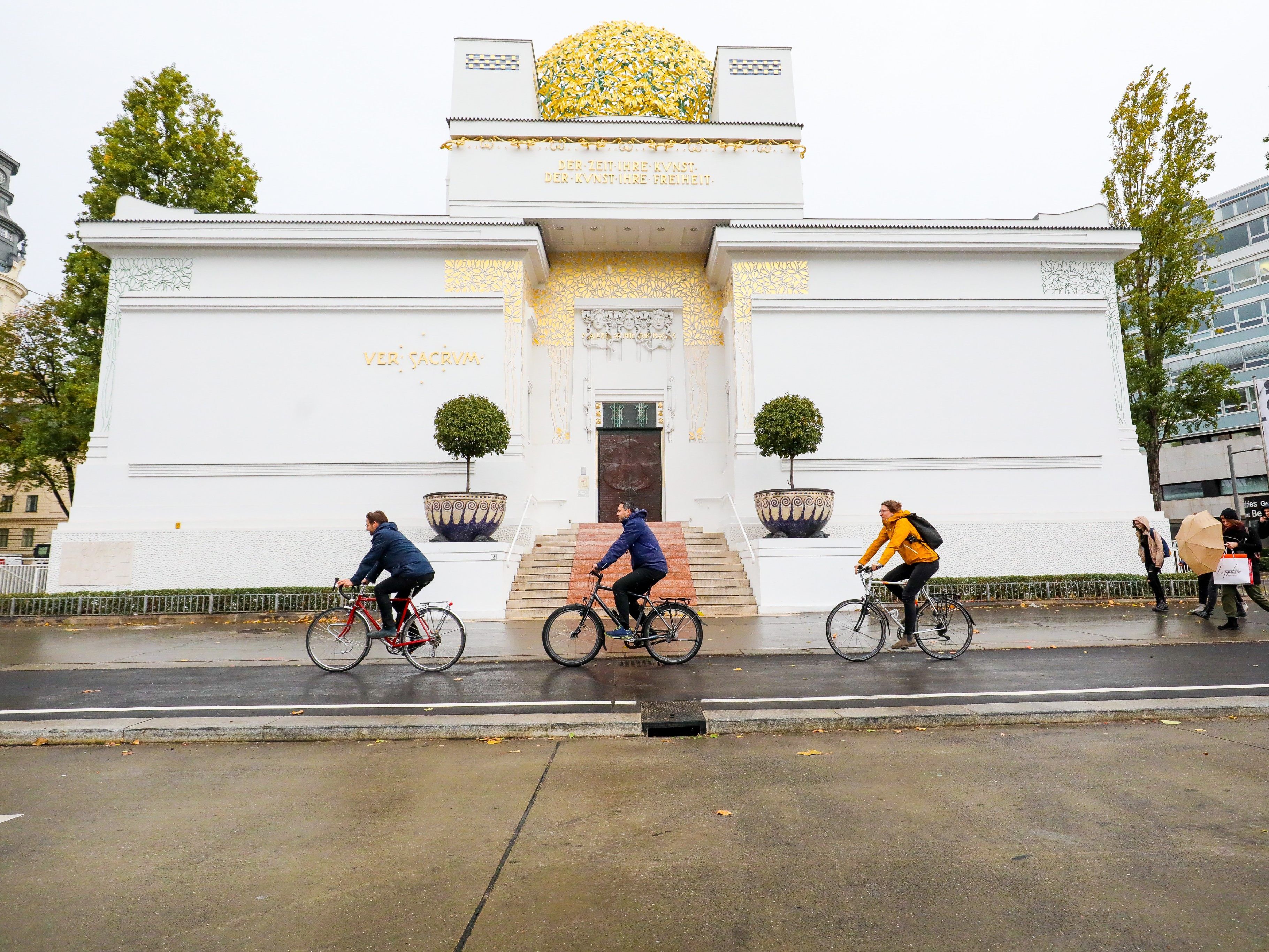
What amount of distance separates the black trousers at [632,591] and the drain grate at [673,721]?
2261 mm

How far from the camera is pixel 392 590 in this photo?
26.4 ft

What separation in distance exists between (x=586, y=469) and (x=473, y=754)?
552 inches

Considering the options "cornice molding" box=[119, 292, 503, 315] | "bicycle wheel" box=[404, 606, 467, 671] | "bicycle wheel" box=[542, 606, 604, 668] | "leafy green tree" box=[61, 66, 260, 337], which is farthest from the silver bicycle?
"leafy green tree" box=[61, 66, 260, 337]

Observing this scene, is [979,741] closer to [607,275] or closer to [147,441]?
[607,275]

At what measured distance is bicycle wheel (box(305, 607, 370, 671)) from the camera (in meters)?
8.11

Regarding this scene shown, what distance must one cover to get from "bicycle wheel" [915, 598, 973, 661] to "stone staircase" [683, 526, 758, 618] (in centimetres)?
524

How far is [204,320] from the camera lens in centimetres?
1727

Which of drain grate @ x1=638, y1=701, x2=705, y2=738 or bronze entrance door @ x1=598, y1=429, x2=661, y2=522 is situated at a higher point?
bronze entrance door @ x1=598, y1=429, x2=661, y2=522

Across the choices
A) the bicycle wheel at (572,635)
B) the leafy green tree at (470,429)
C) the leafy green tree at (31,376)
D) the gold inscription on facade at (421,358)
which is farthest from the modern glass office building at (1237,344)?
the leafy green tree at (31,376)

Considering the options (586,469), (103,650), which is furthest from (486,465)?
(103,650)

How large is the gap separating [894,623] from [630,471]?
36.5 ft

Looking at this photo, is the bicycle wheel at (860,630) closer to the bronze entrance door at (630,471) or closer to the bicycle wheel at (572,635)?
the bicycle wheel at (572,635)

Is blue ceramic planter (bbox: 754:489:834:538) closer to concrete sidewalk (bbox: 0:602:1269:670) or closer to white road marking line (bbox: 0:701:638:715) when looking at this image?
concrete sidewalk (bbox: 0:602:1269:670)

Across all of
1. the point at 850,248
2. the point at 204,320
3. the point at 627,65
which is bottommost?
the point at 204,320
